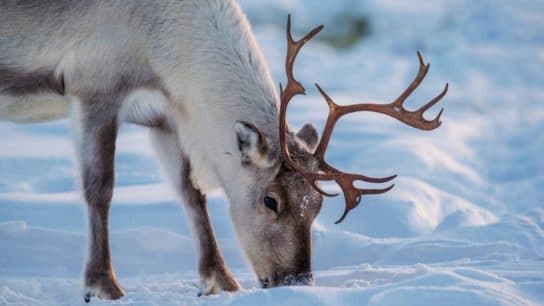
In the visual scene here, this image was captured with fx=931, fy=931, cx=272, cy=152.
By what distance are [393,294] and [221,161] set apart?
4.49 feet

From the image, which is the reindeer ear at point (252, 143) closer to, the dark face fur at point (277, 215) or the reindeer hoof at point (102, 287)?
the dark face fur at point (277, 215)

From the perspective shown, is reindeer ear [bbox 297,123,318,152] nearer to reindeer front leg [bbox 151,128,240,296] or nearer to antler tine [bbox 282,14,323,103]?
antler tine [bbox 282,14,323,103]

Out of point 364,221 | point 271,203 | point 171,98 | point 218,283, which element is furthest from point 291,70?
point 364,221

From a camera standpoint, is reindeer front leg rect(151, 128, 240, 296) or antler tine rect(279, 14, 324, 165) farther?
reindeer front leg rect(151, 128, 240, 296)

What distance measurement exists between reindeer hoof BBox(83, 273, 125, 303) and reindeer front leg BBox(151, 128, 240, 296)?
1.57 feet

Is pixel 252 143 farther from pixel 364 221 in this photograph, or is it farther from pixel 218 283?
pixel 364 221

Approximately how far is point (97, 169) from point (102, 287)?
2.13 feet

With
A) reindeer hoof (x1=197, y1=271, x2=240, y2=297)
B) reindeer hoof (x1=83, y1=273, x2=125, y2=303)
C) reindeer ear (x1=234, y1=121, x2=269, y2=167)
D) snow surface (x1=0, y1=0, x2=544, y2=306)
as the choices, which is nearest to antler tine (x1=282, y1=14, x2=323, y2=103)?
reindeer ear (x1=234, y1=121, x2=269, y2=167)

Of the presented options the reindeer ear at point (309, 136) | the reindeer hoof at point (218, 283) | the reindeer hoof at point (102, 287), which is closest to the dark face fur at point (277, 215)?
the reindeer ear at point (309, 136)

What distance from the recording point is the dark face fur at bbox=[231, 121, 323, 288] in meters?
4.50

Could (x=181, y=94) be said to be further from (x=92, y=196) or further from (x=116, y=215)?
(x=116, y=215)

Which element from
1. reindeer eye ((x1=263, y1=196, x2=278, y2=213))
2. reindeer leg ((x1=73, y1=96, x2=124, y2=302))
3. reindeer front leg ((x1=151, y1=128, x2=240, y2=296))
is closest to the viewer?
reindeer eye ((x1=263, y1=196, x2=278, y2=213))

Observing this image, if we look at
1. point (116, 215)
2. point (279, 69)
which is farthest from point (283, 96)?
point (279, 69)

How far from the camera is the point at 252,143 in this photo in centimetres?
456
